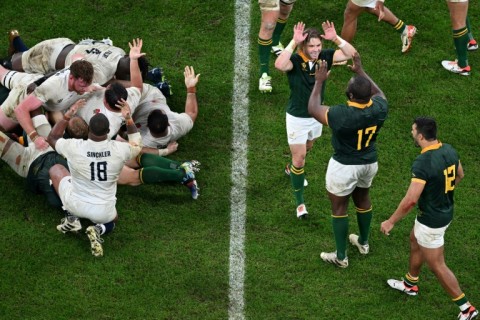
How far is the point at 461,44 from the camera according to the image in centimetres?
1309

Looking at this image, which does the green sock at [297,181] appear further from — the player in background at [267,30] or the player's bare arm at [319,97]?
the player in background at [267,30]

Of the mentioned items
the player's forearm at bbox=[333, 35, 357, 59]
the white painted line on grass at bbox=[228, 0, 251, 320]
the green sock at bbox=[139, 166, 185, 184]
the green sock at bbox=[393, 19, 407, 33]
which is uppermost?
the player's forearm at bbox=[333, 35, 357, 59]

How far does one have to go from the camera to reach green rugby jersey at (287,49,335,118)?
35.2 feet

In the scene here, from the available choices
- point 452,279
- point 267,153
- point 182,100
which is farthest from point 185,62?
point 452,279

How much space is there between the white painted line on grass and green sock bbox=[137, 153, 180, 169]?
2.40 feet

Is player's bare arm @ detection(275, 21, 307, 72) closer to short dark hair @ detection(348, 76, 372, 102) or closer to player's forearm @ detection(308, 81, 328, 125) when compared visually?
player's forearm @ detection(308, 81, 328, 125)

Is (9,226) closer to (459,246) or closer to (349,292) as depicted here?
(349,292)

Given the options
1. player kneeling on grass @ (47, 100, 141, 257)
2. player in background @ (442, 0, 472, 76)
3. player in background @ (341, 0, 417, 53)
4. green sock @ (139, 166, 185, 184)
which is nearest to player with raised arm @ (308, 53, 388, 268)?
green sock @ (139, 166, 185, 184)

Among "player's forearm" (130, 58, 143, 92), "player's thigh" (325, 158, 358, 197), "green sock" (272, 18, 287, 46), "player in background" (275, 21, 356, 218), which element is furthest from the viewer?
"green sock" (272, 18, 287, 46)

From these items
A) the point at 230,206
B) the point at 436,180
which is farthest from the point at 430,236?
the point at 230,206

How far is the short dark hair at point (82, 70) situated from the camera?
430 inches

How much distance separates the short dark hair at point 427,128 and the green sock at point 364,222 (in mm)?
1283

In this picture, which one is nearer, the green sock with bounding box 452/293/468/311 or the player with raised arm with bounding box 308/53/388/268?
the player with raised arm with bounding box 308/53/388/268

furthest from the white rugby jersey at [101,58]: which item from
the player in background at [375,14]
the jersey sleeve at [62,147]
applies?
the player in background at [375,14]
